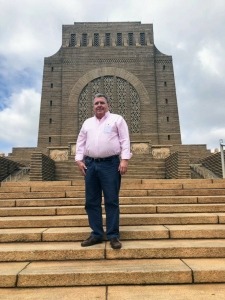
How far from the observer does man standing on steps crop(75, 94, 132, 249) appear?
11.1ft

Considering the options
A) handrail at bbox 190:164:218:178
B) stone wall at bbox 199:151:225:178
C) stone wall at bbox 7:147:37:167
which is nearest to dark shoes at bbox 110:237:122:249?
stone wall at bbox 199:151:225:178

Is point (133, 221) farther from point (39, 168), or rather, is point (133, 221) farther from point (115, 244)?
point (39, 168)

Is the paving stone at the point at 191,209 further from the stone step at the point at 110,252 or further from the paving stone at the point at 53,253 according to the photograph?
the paving stone at the point at 53,253

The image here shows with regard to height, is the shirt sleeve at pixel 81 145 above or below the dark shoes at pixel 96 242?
above

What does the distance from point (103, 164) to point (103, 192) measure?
1.15 ft

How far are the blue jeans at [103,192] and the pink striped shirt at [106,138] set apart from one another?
11 centimetres

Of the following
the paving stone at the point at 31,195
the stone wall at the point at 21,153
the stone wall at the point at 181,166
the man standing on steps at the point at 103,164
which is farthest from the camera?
the stone wall at the point at 21,153

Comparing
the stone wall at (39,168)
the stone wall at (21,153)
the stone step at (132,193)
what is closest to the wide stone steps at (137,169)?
the stone wall at (39,168)

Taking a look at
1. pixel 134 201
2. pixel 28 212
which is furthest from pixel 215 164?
pixel 28 212

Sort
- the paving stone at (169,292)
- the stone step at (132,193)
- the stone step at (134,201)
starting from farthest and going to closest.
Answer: the stone step at (132,193), the stone step at (134,201), the paving stone at (169,292)

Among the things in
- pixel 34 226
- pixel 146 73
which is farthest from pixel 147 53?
pixel 34 226

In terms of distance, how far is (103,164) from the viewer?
3482mm

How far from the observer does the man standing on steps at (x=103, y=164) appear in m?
3.39

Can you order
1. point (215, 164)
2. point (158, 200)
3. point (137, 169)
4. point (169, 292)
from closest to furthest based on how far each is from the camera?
point (169, 292) < point (158, 200) < point (215, 164) < point (137, 169)
